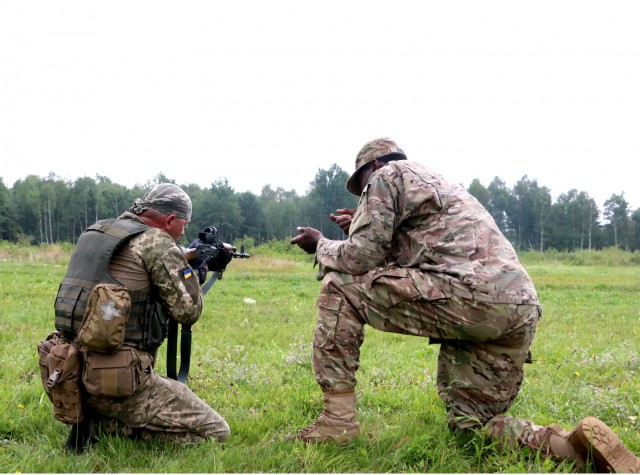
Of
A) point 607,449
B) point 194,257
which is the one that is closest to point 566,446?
point 607,449

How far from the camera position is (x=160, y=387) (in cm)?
389

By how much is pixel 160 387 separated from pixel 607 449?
2.91 meters

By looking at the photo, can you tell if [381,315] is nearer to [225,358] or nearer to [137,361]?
[137,361]

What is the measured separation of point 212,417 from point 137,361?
71cm

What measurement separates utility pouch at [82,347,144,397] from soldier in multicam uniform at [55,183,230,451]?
9 cm

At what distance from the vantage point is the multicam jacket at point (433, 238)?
3516mm

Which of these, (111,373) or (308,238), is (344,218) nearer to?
(308,238)

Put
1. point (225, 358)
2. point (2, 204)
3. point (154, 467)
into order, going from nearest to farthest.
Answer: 1. point (154, 467)
2. point (225, 358)
3. point (2, 204)

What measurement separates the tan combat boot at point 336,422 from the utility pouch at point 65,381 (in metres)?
1.52

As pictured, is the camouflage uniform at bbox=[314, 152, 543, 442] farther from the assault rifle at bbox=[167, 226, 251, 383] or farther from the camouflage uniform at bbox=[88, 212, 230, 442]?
the assault rifle at bbox=[167, 226, 251, 383]

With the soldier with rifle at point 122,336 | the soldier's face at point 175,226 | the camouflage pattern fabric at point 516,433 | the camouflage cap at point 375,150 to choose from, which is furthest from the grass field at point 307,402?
the camouflage cap at point 375,150

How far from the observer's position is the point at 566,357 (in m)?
6.55

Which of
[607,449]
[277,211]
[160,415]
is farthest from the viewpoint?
[277,211]

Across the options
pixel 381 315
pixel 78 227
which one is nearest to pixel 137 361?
pixel 381 315
